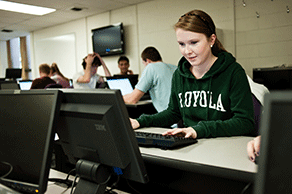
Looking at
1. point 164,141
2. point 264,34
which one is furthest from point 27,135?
point 264,34

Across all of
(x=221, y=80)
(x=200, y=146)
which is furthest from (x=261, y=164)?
(x=221, y=80)

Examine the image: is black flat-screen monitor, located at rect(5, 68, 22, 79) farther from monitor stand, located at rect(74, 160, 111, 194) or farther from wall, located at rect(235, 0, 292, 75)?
monitor stand, located at rect(74, 160, 111, 194)

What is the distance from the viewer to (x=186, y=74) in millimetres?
1421

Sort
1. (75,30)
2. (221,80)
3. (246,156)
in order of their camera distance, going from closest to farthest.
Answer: (246,156), (221,80), (75,30)

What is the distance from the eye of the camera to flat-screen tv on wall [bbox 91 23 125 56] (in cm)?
553

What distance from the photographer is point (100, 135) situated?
2.39 feet

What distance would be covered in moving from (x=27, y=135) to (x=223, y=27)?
160 inches

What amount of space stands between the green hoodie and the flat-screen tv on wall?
423cm

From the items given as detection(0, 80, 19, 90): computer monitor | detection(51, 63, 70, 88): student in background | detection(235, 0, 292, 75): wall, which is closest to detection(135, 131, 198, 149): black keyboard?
detection(0, 80, 19, 90): computer monitor

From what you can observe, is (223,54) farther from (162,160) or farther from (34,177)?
(34,177)

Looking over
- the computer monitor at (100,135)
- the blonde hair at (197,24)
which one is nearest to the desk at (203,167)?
the computer monitor at (100,135)

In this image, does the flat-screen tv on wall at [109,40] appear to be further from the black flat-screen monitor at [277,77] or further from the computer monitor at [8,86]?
the black flat-screen monitor at [277,77]

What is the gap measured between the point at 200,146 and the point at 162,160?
0.65 feet

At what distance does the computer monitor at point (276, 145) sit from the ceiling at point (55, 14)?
5.10 meters
